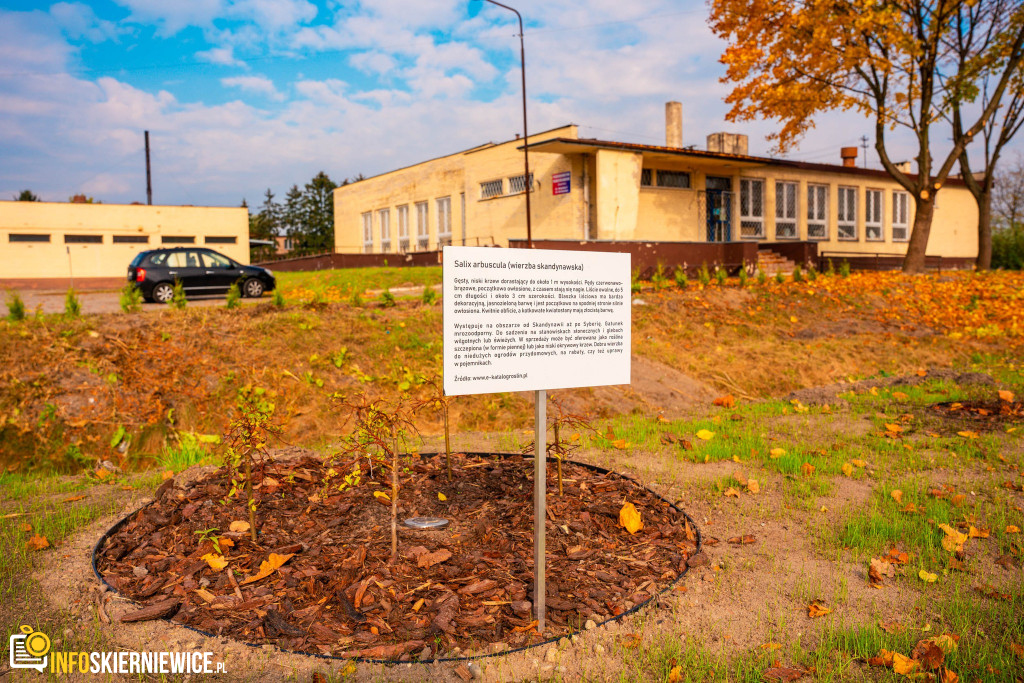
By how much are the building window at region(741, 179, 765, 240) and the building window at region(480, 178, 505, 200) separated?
34.5ft

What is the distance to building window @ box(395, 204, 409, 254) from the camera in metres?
37.8

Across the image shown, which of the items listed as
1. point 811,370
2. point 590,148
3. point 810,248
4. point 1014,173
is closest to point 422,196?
point 590,148

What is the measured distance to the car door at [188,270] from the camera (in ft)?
60.4

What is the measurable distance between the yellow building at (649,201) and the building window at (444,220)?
0.34 ft

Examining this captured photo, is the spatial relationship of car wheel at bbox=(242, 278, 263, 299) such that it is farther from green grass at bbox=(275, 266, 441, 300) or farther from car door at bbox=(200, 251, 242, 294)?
green grass at bbox=(275, 266, 441, 300)

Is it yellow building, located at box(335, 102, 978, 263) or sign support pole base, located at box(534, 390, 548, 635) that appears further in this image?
yellow building, located at box(335, 102, 978, 263)

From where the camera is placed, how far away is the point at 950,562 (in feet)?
12.2

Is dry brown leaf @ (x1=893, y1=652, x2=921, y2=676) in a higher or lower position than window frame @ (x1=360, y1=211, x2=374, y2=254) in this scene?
lower

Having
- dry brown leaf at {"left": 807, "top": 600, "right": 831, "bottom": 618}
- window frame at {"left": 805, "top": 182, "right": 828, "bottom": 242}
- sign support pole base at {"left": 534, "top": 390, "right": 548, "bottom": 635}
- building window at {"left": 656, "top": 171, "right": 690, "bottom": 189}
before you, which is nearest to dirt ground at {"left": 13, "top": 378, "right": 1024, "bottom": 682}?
dry brown leaf at {"left": 807, "top": 600, "right": 831, "bottom": 618}

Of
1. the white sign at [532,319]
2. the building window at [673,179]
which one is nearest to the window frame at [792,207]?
the building window at [673,179]

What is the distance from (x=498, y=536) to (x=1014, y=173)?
70579 mm

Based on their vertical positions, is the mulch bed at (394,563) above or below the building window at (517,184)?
below

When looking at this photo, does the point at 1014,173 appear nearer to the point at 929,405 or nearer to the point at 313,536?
the point at 929,405

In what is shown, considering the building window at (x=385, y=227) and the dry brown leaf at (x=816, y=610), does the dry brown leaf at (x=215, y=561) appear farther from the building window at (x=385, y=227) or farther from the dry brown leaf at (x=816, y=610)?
the building window at (x=385, y=227)
